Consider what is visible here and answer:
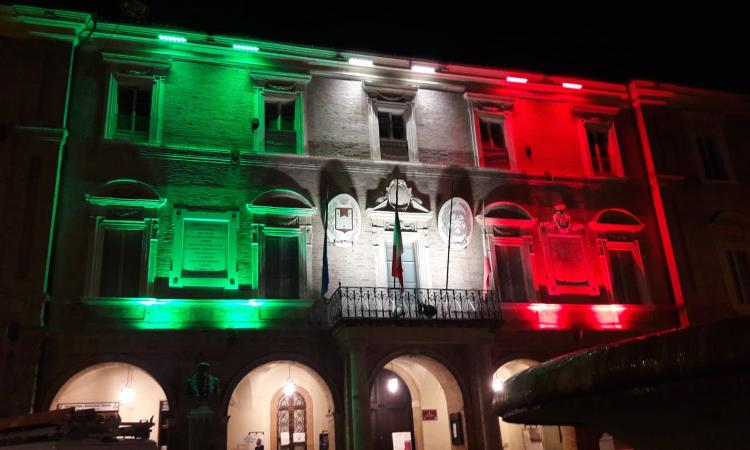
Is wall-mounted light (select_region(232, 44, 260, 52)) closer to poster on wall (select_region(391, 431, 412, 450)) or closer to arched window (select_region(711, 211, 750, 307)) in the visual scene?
poster on wall (select_region(391, 431, 412, 450))

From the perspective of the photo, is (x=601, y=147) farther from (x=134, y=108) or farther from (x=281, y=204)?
(x=134, y=108)

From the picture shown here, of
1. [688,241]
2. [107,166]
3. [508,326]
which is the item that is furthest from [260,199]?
[688,241]

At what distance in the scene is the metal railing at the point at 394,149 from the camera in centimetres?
1882

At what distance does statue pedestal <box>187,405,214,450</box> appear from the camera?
14352 millimetres

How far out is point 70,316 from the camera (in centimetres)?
1515

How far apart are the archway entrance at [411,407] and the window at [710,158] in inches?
458

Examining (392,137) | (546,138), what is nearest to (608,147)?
(546,138)

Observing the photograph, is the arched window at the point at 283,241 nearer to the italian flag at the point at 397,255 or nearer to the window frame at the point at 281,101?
the window frame at the point at 281,101

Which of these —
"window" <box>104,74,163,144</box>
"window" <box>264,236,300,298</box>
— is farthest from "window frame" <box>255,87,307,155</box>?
"window" <box>104,74,163,144</box>

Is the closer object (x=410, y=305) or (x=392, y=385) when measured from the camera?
(x=410, y=305)

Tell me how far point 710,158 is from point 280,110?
14460 millimetres

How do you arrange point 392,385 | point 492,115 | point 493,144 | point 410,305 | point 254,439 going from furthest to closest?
point 492,115 < point 493,144 < point 392,385 < point 254,439 < point 410,305

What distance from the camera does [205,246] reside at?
16.4 metres

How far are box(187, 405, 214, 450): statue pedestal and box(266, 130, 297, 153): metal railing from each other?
23.7ft
